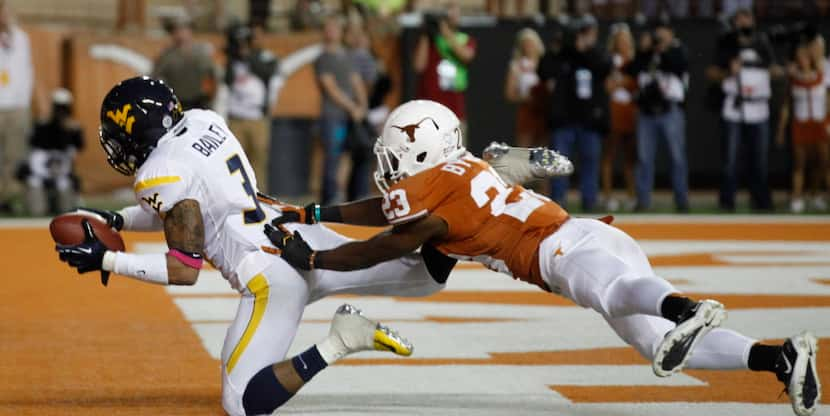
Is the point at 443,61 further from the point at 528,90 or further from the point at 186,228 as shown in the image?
the point at 186,228

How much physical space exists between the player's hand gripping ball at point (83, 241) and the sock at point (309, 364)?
2.29 feet

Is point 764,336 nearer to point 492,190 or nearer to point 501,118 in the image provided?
point 492,190

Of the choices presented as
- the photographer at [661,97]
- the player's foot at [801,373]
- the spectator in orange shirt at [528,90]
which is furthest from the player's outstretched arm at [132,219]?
the spectator in orange shirt at [528,90]

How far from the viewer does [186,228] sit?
4859 millimetres

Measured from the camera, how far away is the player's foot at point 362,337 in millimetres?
4832

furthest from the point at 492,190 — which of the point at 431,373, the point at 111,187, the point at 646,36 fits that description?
the point at 111,187

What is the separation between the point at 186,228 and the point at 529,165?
132 centimetres

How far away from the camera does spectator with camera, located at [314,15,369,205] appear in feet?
45.2

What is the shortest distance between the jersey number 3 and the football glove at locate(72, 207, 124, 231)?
51 cm

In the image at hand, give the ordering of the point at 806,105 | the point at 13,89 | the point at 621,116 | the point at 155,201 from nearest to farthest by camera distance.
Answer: the point at 155,201
the point at 13,89
the point at 806,105
the point at 621,116

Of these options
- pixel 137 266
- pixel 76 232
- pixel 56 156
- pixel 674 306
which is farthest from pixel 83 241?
pixel 56 156

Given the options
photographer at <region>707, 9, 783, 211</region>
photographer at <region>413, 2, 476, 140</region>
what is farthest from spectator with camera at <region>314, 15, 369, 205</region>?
photographer at <region>707, 9, 783, 211</region>

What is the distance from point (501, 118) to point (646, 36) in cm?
311

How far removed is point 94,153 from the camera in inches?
637
